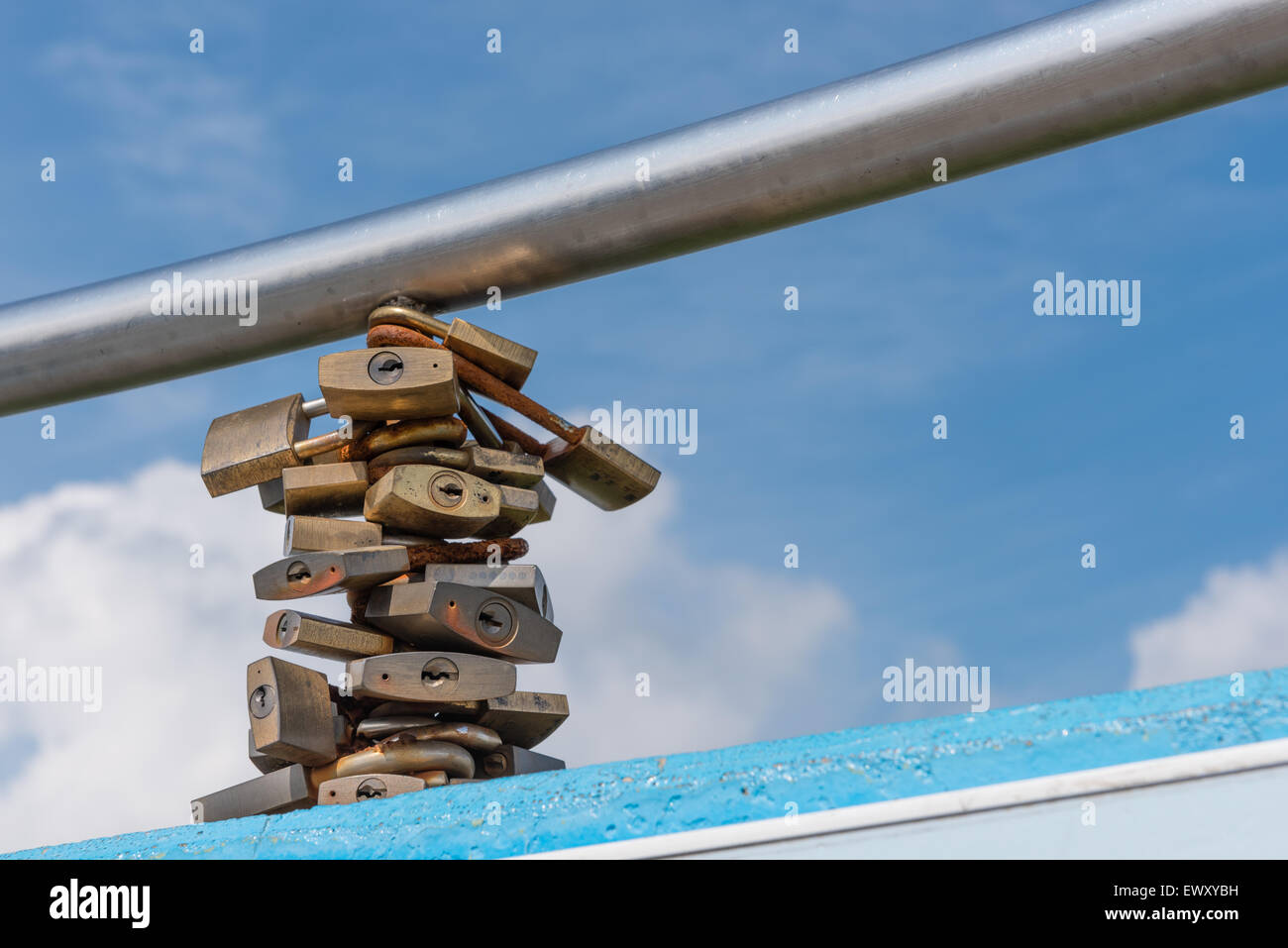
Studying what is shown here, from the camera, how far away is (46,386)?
366 cm

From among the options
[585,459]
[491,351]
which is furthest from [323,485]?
[585,459]

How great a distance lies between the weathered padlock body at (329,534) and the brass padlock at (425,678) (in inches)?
10.4

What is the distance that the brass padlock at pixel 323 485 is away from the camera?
10.5 feet

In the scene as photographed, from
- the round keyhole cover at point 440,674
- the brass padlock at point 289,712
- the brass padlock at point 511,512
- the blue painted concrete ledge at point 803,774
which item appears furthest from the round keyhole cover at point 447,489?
the blue painted concrete ledge at point 803,774

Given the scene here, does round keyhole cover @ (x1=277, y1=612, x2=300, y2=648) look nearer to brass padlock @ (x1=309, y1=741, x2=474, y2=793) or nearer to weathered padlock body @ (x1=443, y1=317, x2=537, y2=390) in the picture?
brass padlock @ (x1=309, y1=741, x2=474, y2=793)

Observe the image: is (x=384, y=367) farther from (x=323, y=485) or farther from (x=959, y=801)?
(x=959, y=801)

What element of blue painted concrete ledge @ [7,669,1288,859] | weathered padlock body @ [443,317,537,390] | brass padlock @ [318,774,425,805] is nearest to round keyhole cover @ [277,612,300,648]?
brass padlock @ [318,774,425,805]

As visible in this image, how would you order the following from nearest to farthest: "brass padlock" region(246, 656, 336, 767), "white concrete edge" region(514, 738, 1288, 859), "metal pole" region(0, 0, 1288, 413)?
1. "white concrete edge" region(514, 738, 1288, 859)
2. "metal pole" region(0, 0, 1288, 413)
3. "brass padlock" region(246, 656, 336, 767)

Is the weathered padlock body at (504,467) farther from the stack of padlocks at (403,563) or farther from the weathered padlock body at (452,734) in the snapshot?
the weathered padlock body at (452,734)

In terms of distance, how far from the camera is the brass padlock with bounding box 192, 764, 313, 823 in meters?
2.91

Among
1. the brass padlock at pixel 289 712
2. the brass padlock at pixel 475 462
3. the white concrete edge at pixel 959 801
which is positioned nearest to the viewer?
the white concrete edge at pixel 959 801

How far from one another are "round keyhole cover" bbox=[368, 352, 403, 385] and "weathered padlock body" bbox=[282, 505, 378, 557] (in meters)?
Result: 0.32

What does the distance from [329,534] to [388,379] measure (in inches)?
14.2
